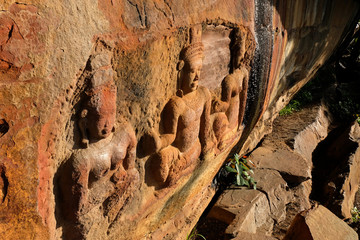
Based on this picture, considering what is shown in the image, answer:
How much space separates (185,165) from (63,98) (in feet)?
3.83

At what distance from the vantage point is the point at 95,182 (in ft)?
5.44

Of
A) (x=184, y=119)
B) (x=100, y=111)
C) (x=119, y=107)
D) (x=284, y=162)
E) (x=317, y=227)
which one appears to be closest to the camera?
(x=100, y=111)

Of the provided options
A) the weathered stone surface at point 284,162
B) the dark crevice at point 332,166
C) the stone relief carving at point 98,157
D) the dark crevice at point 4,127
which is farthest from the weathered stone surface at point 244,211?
the dark crevice at point 4,127

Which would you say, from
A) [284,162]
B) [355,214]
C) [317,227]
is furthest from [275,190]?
[355,214]

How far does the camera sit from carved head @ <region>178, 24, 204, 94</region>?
2002 mm

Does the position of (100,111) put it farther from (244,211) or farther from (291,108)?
(291,108)

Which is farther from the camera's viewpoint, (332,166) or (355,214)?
(332,166)

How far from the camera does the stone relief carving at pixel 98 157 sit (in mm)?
1490

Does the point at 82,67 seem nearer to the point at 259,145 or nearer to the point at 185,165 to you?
the point at 185,165

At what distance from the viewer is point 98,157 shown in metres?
1.59

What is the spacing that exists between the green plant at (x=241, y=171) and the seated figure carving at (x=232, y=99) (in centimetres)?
56

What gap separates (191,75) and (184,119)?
0.26 meters

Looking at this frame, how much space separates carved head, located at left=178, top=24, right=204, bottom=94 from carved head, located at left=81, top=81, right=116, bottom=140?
58 centimetres

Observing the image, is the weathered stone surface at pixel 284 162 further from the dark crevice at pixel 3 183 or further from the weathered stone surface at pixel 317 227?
the dark crevice at pixel 3 183
